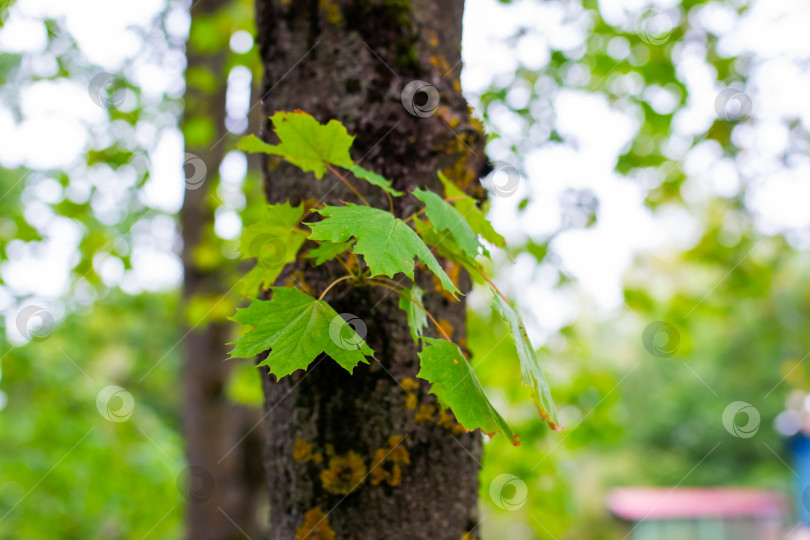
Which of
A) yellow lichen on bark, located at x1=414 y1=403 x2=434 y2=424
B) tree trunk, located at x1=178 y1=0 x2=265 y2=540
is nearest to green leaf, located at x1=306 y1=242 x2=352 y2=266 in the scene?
yellow lichen on bark, located at x1=414 y1=403 x2=434 y2=424

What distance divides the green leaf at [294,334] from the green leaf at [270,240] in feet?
0.55

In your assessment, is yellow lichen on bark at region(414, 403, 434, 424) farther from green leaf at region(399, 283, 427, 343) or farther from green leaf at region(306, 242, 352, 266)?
green leaf at region(306, 242, 352, 266)

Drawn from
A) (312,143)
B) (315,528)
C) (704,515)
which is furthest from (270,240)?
(704,515)

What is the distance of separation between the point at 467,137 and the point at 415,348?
0.47 m

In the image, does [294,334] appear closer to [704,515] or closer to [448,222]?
[448,222]

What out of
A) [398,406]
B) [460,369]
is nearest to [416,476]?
[398,406]

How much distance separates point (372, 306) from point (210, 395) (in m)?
3.43

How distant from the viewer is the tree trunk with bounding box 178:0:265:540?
3.87 metres

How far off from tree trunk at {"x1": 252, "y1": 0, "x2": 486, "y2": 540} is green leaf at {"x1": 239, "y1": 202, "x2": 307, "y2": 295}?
11 cm

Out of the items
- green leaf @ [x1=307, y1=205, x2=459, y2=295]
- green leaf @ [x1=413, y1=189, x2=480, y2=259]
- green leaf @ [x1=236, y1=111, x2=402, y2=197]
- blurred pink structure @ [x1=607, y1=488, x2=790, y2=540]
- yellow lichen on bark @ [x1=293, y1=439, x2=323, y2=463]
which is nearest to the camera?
green leaf @ [x1=307, y1=205, x2=459, y2=295]

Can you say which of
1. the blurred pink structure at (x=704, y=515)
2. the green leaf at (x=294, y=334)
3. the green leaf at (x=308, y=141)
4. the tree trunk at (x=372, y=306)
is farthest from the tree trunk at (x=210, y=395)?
the blurred pink structure at (x=704, y=515)

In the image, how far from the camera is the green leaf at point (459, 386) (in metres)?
0.76

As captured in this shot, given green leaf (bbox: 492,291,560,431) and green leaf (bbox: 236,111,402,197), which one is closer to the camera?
green leaf (bbox: 492,291,560,431)

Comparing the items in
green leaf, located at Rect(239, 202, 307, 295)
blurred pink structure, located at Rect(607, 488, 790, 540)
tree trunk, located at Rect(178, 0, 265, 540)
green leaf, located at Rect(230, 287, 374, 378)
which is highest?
green leaf, located at Rect(230, 287, 374, 378)
